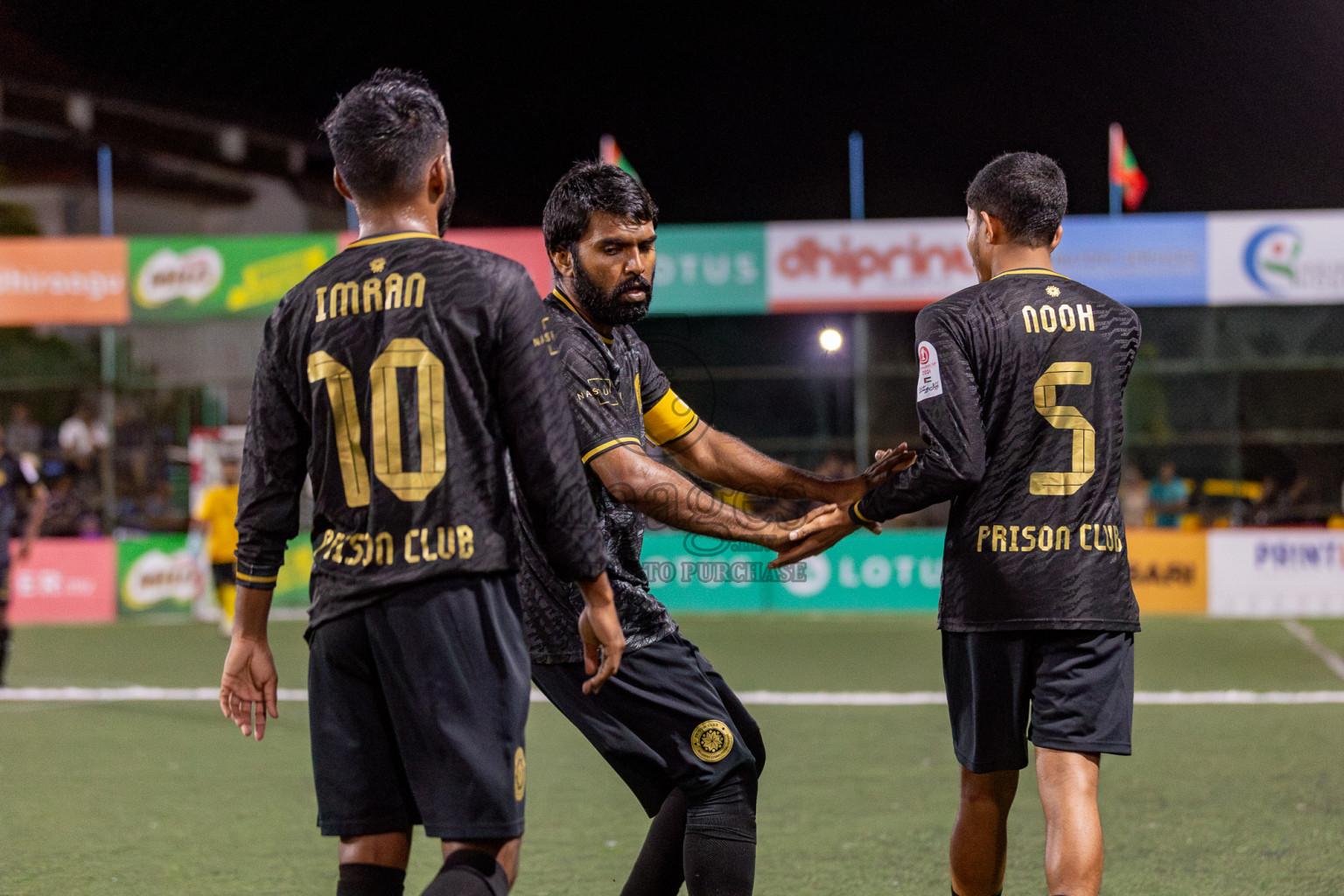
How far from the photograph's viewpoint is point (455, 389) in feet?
7.69

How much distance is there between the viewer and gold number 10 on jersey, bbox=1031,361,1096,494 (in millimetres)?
3152

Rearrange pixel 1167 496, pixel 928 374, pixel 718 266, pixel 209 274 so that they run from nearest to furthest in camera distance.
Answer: pixel 928 374 → pixel 718 266 → pixel 209 274 → pixel 1167 496

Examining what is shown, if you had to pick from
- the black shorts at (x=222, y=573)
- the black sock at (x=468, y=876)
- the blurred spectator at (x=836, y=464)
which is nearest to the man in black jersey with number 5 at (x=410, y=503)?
the black sock at (x=468, y=876)

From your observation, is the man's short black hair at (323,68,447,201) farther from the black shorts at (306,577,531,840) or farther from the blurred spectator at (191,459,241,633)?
the blurred spectator at (191,459,241,633)

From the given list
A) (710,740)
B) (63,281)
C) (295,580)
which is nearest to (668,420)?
(710,740)

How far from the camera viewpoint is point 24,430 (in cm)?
1731

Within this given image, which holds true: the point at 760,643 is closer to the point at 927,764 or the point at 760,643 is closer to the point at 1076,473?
the point at 927,764

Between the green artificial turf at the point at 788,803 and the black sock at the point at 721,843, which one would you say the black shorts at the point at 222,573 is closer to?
the green artificial turf at the point at 788,803

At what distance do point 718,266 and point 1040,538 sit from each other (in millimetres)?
12395

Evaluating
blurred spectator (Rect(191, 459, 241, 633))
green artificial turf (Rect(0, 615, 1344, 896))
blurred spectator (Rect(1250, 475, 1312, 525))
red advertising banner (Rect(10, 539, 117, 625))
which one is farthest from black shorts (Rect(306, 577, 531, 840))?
blurred spectator (Rect(1250, 475, 1312, 525))

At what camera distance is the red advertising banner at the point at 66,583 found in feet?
50.3

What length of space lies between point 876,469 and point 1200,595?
40.6 feet

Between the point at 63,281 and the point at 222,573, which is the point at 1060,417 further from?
the point at 63,281

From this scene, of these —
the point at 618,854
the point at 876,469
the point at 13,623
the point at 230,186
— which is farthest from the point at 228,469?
the point at 230,186
